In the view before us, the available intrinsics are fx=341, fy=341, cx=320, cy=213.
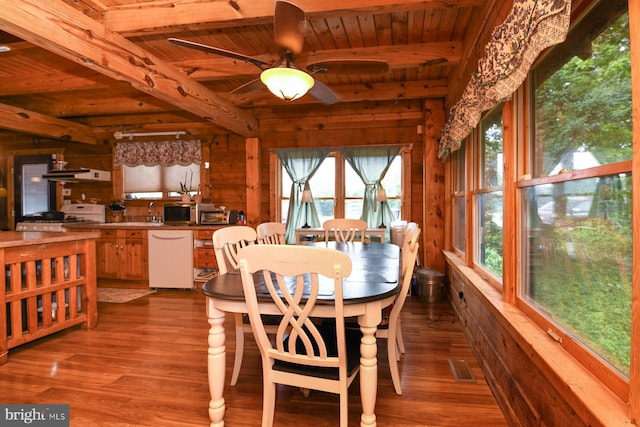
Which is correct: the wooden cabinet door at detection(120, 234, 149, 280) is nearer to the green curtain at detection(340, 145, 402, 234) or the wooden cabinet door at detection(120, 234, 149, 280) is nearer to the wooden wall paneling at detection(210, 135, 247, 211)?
the wooden wall paneling at detection(210, 135, 247, 211)

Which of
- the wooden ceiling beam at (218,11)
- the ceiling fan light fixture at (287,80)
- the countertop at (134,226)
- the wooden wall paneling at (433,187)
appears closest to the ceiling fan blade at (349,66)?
the ceiling fan light fixture at (287,80)

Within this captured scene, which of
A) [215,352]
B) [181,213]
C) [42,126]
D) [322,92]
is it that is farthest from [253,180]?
[215,352]

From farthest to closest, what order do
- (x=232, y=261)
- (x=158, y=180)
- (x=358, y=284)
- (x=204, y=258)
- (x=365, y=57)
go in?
(x=158, y=180)
(x=204, y=258)
(x=365, y=57)
(x=232, y=261)
(x=358, y=284)

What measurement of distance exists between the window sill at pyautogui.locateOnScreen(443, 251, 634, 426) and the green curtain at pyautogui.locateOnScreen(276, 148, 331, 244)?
3.36 metres

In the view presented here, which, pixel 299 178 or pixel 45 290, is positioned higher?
pixel 299 178

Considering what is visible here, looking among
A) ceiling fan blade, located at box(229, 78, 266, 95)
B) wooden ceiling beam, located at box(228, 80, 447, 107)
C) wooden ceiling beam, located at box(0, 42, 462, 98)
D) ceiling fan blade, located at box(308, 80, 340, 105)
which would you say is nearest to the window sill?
ceiling fan blade, located at box(308, 80, 340, 105)

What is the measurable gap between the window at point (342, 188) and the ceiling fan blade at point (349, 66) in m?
2.66

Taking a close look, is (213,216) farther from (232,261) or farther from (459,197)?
(459,197)

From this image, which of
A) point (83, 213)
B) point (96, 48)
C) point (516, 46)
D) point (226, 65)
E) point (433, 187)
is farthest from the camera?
point (83, 213)

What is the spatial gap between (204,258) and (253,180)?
1.23m

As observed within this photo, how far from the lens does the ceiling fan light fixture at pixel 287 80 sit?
6.32 feet

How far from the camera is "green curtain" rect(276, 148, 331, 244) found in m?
4.90

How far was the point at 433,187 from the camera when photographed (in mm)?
4195

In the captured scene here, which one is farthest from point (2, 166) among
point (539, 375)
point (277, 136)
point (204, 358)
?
point (539, 375)
